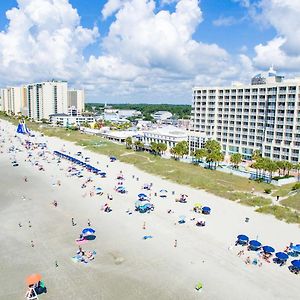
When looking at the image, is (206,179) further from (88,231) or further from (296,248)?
(88,231)

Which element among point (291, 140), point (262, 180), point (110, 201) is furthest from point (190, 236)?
point (291, 140)

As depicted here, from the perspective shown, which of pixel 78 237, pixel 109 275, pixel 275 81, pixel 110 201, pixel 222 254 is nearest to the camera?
pixel 109 275

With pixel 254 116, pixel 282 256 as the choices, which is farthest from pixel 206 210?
pixel 254 116

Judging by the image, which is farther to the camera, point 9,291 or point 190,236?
point 190,236

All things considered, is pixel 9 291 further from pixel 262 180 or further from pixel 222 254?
pixel 262 180

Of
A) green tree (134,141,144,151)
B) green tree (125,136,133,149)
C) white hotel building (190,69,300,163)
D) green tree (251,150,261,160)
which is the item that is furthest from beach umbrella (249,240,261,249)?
green tree (125,136,133,149)
